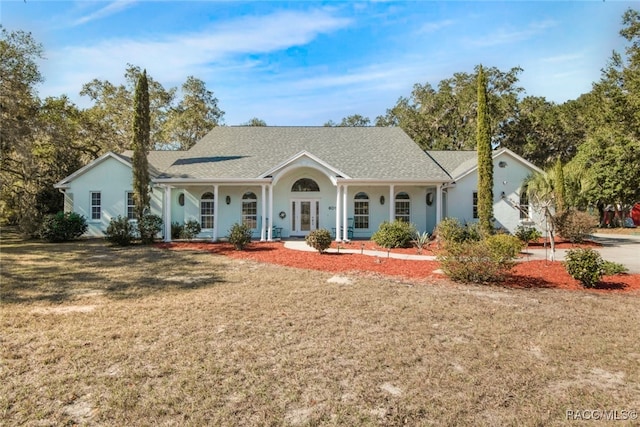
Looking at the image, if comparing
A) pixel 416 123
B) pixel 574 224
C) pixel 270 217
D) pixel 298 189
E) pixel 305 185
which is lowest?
pixel 574 224

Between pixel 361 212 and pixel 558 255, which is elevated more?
pixel 361 212

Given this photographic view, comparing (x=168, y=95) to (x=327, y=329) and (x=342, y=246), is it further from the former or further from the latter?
(x=327, y=329)

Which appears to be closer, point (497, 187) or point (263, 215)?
point (263, 215)

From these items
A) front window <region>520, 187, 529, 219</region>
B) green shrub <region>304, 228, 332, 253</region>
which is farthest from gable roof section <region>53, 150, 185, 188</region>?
front window <region>520, 187, 529, 219</region>

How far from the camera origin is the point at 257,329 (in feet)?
20.3

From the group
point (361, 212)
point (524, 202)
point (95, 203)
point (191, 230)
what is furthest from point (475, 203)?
point (95, 203)

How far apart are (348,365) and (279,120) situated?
33.9 metres

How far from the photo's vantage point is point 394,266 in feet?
40.1

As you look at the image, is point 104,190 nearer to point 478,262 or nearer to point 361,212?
point 361,212

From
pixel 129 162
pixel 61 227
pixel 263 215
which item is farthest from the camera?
pixel 129 162

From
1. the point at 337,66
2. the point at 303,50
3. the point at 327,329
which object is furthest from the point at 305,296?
the point at 337,66

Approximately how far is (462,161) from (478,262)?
50.8 feet

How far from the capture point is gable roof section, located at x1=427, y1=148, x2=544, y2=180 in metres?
21.0

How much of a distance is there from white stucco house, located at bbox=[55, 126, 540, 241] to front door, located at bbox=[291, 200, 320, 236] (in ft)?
0.19
